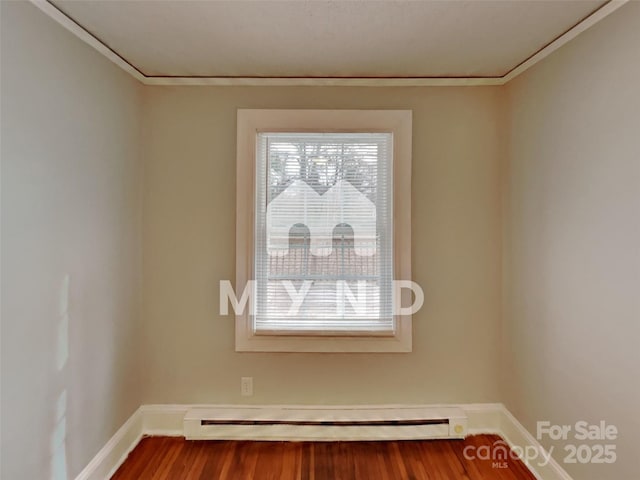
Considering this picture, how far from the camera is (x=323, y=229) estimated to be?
2.24 m

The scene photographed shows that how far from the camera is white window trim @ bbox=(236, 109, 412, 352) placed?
2.17 meters

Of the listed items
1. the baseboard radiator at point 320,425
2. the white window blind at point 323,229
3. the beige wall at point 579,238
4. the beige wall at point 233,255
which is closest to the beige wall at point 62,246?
the beige wall at point 233,255

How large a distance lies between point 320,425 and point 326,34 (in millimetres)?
2359

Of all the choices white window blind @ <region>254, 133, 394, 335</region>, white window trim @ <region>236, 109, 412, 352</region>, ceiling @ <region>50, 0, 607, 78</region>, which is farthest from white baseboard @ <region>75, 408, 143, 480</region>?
ceiling @ <region>50, 0, 607, 78</region>

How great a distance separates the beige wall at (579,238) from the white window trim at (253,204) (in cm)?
69

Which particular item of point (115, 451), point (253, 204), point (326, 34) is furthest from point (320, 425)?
point (326, 34)

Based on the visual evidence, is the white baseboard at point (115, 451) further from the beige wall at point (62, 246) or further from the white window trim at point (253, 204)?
the white window trim at point (253, 204)

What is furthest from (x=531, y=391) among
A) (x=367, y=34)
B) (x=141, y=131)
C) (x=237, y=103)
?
(x=141, y=131)

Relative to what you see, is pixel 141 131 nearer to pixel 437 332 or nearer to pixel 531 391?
pixel 437 332

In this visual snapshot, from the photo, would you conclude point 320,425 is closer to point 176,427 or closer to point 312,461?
point 312,461

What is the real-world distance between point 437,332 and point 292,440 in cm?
121

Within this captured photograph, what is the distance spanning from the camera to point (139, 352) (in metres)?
2.18

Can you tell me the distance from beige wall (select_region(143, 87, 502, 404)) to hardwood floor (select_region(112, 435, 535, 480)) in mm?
265

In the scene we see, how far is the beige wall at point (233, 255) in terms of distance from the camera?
2188 millimetres
